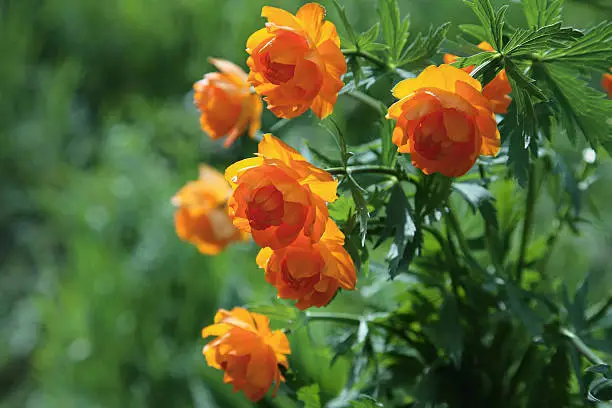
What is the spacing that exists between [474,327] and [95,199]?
133cm

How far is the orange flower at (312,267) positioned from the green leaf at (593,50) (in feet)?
0.61

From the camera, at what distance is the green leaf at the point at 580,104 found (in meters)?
0.52

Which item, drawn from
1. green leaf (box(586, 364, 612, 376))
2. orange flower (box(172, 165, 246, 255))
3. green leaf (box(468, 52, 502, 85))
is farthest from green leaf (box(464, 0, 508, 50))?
orange flower (box(172, 165, 246, 255))

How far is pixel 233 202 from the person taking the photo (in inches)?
18.5

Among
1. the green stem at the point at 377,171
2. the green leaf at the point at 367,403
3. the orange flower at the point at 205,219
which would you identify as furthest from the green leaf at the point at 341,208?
the orange flower at the point at 205,219

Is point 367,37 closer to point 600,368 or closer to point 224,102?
point 224,102

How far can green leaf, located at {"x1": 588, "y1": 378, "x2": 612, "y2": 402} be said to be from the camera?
531 mm

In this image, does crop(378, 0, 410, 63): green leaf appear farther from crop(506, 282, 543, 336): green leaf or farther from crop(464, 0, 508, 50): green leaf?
crop(506, 282, 543, 336): green leaf

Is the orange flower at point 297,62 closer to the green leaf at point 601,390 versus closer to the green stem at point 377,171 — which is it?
the green stem at point 377,171

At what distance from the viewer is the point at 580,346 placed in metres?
0.61

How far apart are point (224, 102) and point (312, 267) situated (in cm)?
22

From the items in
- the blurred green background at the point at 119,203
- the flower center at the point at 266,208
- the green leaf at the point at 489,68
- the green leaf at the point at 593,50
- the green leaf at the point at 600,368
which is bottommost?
the blurred green background at the point at 119,203

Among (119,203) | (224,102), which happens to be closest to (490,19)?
(224,102)

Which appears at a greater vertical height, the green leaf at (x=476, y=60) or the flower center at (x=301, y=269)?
the green leaf at (x=476, y=60)
